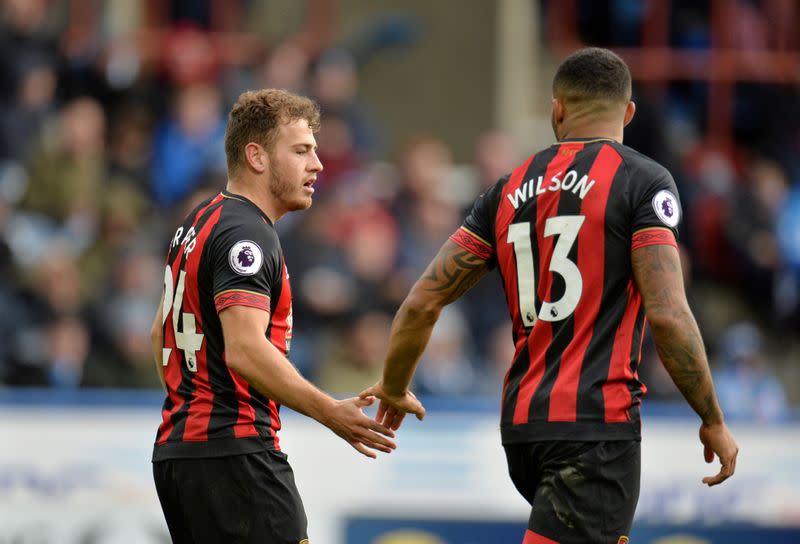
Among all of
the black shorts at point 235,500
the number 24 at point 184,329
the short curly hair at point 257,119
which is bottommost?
the black shorts at point 235,500

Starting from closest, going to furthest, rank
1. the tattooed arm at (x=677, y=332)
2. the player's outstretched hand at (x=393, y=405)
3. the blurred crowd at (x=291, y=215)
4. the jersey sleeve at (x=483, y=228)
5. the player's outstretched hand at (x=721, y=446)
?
the tattooed arm at (x=677, y=332)
the player's outstretched hand at (x=721, y=446)
the jersey sleeve at (x=483, y=228)
the player's outstretched hand at (x=393, y=405)
the blurred crowd at (x=291, y=215)

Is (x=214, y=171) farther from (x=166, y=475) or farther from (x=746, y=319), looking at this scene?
(x=166, y=475)

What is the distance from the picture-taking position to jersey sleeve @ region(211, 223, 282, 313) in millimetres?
4750

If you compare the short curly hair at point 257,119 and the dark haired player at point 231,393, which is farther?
the short curly hair at point 257,119

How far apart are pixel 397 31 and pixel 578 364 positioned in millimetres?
8901

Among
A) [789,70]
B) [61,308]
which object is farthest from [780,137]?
[61,308]

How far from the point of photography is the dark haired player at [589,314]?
4.62 meters

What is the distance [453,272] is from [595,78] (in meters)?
0.93

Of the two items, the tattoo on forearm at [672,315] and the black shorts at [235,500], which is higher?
the tattoo on forearm at [672,315]

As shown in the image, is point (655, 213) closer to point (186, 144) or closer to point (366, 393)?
point (366, 393)

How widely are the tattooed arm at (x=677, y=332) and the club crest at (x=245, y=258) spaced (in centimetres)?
136

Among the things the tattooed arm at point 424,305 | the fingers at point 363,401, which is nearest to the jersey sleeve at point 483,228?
the tattooed arm at point 424,305

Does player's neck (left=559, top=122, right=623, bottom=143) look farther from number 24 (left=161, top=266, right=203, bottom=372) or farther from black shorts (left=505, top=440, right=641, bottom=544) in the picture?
number 24 (left=161, top=266, right=203, bottom=372)

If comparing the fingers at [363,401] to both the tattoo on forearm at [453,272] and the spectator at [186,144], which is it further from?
the spectator at [186,144]
